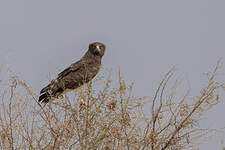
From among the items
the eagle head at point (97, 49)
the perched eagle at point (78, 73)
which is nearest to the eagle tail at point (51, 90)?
the perched eagle at point (78, 73)

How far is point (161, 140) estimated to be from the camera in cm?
503

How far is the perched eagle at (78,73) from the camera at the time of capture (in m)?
7.95

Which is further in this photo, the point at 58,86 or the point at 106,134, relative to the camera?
the point at 58,86

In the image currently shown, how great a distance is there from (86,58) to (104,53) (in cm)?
60

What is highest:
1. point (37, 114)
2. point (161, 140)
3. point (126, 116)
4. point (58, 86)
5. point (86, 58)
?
point (86, 58)

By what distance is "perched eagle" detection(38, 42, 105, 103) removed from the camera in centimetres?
795

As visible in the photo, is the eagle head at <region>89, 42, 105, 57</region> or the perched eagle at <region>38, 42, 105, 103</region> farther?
the eagle head at <region>89, 42, 105, 57</region>

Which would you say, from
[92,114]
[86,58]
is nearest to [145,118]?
[92,114]

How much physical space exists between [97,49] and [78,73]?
832 mm

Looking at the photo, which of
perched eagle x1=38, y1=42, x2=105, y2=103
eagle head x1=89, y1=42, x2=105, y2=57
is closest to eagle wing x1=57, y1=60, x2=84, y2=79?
perched eagle x1=38, y1=42, x2=105, y2=103

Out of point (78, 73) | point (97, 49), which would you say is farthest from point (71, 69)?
point (97, 49)

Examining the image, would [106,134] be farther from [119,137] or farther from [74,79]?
[74,79]

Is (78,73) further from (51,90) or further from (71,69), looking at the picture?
(51,90)

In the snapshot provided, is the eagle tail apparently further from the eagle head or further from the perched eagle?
the eagle head
